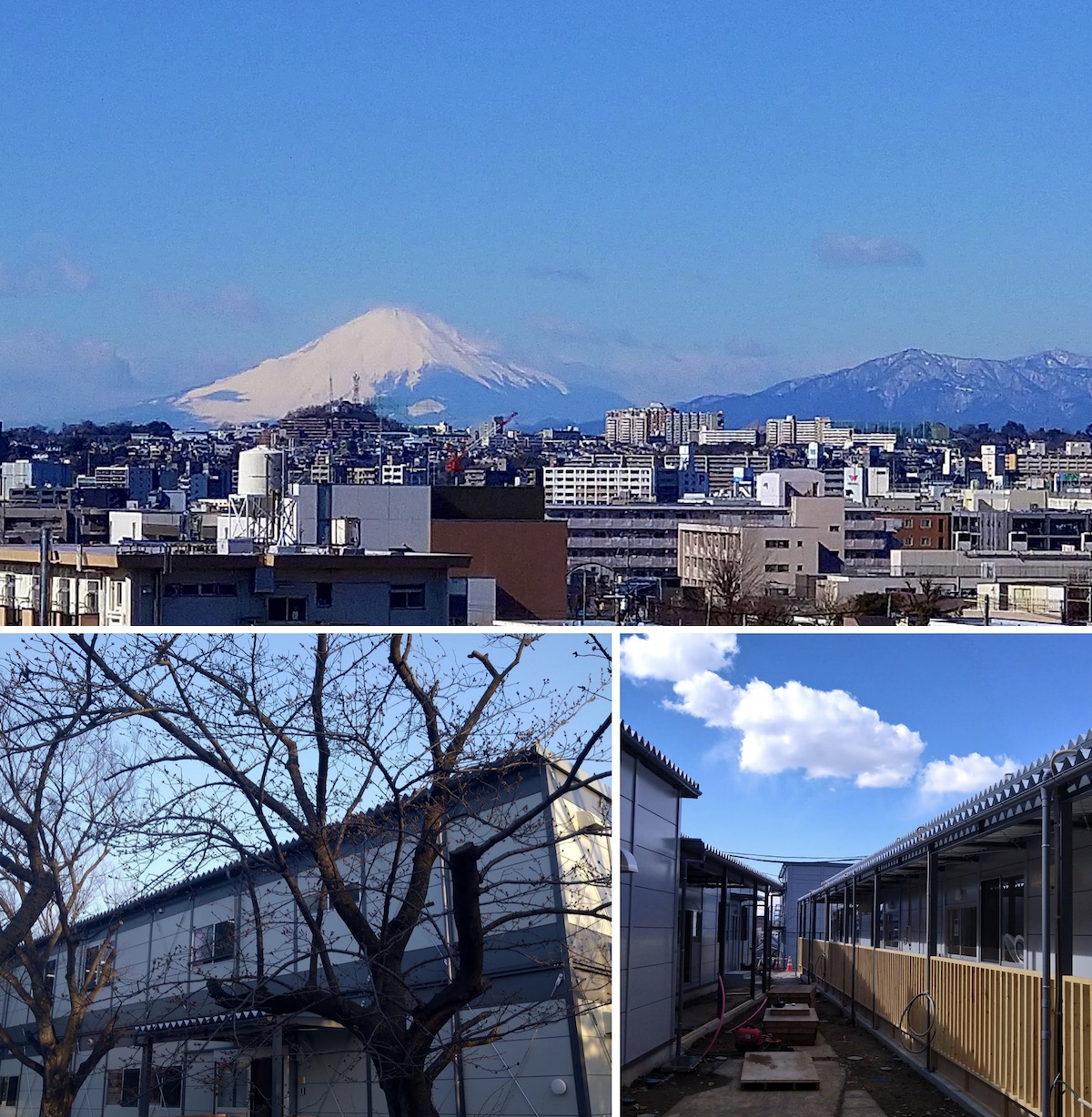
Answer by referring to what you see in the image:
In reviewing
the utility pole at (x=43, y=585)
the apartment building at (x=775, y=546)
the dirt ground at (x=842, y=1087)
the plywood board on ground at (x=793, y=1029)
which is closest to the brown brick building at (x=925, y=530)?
the apartment building at (x=775, y=546)

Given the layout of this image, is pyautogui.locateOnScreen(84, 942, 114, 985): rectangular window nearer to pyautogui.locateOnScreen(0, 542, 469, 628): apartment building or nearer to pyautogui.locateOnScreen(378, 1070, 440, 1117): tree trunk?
pyautogui.locateOnScreen(378, 1070, 440, 1117): tree trunk

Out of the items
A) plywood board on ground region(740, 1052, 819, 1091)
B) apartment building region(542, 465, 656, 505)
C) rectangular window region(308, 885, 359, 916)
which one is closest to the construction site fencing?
plywood board on ground region(740, 1052, 819, 1091)

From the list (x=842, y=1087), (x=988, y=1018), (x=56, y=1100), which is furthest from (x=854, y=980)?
(x=56, y=1100)

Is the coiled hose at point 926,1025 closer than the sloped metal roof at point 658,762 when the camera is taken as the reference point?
No

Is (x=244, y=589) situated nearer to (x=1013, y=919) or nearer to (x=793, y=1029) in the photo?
(x=793, y=1029)

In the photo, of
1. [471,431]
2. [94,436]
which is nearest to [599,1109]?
[94,436]

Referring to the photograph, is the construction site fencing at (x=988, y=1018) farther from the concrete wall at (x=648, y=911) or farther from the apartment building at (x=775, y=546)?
the apartment building at (x=775, y=546)
